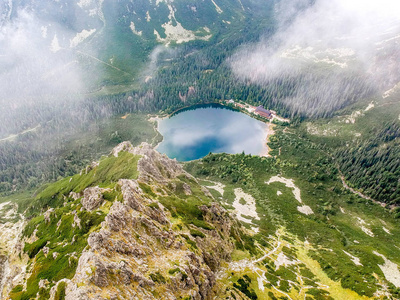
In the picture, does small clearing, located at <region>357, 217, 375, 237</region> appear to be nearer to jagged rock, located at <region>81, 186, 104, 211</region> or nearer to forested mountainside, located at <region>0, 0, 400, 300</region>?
forested mountainside, located at <region>0, 0, 400, 300</region>

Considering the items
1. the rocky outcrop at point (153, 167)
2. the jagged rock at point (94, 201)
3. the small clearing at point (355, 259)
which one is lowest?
the small clearing at point (355, 259)

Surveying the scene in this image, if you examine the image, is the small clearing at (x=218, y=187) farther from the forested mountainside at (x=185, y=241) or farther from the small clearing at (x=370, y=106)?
the small clearing at (x=370, y=106)

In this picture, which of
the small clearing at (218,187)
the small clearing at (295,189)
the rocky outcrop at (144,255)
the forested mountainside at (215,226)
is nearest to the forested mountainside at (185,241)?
the rocky outcrop at (144,255)

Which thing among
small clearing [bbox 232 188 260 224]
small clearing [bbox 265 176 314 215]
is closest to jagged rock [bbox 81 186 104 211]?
small clearing [bbox 232 188 260 224]

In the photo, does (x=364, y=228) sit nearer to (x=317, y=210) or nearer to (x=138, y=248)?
(x=317, y=210)

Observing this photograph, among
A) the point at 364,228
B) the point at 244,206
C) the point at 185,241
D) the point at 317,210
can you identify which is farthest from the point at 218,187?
the point at 185,241

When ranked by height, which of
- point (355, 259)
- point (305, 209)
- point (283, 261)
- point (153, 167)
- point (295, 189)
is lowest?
point (305, 209)
